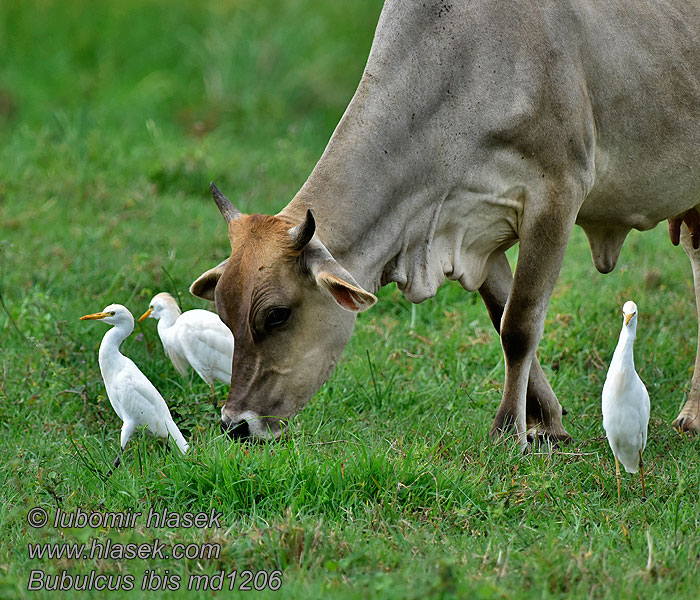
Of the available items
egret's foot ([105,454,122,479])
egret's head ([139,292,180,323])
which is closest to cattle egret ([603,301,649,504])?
egret's foot ([105,454,122,479])

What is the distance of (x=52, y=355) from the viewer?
5328mm

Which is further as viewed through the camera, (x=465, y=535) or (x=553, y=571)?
(x=465, y=535)

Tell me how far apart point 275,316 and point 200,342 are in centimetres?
92

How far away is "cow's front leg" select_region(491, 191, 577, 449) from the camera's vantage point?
14.3ft

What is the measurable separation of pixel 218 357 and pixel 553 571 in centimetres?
206

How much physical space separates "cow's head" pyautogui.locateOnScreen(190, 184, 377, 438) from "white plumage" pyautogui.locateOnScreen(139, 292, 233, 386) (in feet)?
2.28

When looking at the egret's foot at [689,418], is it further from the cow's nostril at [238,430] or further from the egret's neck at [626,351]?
Result: the cow's nostril at [238,430]

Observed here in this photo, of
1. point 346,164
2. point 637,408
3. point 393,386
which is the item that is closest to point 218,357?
point 393,386

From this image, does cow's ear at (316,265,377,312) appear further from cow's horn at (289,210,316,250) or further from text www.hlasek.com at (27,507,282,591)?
text www.hlasek.com at (27,507,282,591)

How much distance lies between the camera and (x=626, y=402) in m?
3.88

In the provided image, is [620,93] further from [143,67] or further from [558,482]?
[143,67]

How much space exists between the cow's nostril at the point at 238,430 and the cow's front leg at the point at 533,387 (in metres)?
1.31

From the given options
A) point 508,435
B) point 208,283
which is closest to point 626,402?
point 508,435

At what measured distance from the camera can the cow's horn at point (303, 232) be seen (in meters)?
3.77
